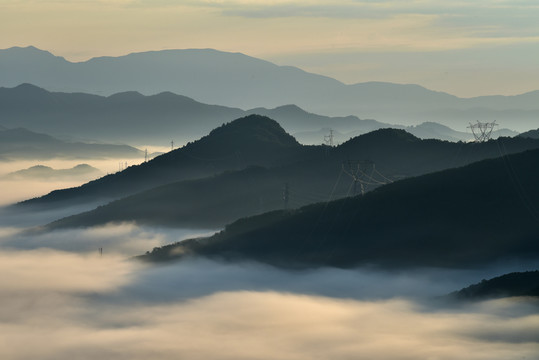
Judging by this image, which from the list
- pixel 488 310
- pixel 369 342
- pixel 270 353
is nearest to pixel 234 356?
pixel 270 353

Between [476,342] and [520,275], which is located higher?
[520,275]

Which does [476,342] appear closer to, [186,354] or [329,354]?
[329,354]

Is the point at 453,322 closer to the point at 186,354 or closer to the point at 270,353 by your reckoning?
the point at 270,353

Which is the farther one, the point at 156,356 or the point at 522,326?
the point at 156,356

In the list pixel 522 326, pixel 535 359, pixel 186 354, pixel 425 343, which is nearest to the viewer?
pixel 535 359

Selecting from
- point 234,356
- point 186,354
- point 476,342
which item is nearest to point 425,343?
point 476,342

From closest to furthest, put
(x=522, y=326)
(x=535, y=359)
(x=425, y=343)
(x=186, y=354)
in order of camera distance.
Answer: (x=535, y=359)
(x=522, y=326)
(x=425, y=343)
(x=186, y=354)
